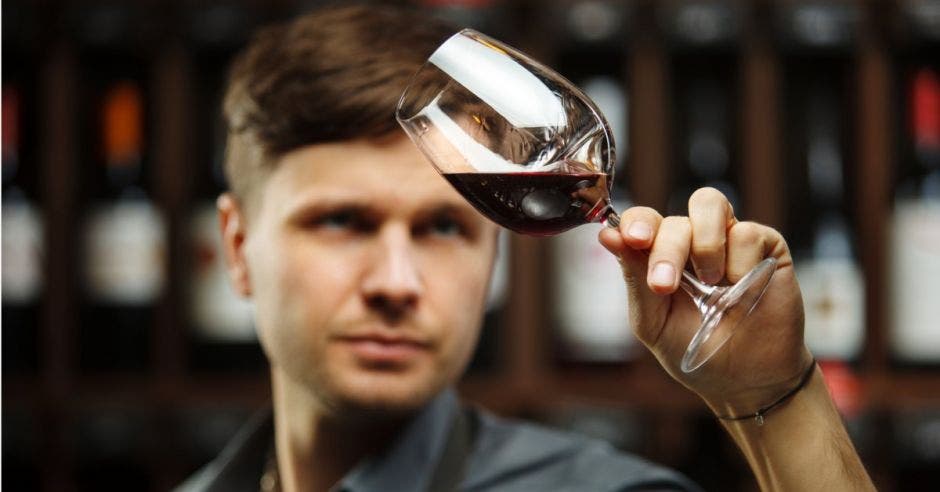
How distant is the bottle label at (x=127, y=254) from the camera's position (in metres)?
1.95

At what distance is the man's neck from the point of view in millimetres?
921

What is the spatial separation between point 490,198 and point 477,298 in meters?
0.25

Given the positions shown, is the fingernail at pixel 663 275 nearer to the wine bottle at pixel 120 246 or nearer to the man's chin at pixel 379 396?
the man's chin at pixel 379 396

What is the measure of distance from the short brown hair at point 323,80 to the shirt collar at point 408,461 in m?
0.22

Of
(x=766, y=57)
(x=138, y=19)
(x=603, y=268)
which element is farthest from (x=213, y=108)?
(x=766, y=57)

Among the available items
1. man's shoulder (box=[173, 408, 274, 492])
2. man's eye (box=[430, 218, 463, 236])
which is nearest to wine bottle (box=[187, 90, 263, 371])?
man's shoulder (box=[173, 408, 274, 492])

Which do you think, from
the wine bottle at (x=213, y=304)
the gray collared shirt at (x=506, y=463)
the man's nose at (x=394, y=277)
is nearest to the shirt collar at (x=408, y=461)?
A: the gray collared shirt at (x=506, y=463)

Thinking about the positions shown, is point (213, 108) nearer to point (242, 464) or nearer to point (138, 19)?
point (138, 19)

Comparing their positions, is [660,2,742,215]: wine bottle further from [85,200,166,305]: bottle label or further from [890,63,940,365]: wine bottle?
[85,200,166,305]: bottle label

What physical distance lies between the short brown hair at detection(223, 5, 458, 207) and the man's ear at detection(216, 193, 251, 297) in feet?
0.06

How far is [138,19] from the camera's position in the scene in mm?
1946

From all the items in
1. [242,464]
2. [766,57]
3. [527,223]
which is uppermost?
[527,223]

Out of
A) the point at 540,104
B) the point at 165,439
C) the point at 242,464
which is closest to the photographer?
the point at 540,104

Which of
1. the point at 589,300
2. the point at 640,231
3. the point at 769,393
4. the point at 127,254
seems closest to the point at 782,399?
the point at 769,393
